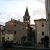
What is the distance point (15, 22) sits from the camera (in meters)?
74.0

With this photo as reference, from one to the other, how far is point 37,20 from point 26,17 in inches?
1078

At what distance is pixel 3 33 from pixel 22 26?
23.2ft

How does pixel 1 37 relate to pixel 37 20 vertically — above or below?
below

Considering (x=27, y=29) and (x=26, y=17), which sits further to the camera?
(x=26, y=17)

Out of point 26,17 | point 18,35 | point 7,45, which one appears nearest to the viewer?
point 7,45

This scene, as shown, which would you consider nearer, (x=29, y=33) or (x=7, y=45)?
(x=7, y=45)

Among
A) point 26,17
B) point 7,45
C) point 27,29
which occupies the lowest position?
point 7,45

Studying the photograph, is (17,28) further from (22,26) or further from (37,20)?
(37,20)

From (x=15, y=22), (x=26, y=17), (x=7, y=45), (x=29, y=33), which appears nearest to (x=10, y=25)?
(x=15, y=22)

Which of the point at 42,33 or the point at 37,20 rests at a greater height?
the point at 37,20

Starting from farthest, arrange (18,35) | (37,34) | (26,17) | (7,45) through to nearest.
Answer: (26,17) < (18,35) < (37,34) < (7,45)

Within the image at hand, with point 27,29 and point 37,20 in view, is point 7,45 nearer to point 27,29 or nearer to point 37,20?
point 37,20

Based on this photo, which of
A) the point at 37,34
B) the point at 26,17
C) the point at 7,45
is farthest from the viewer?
the point at 26,17

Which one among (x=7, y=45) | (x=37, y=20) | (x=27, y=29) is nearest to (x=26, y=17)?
(x=27, y=29)
